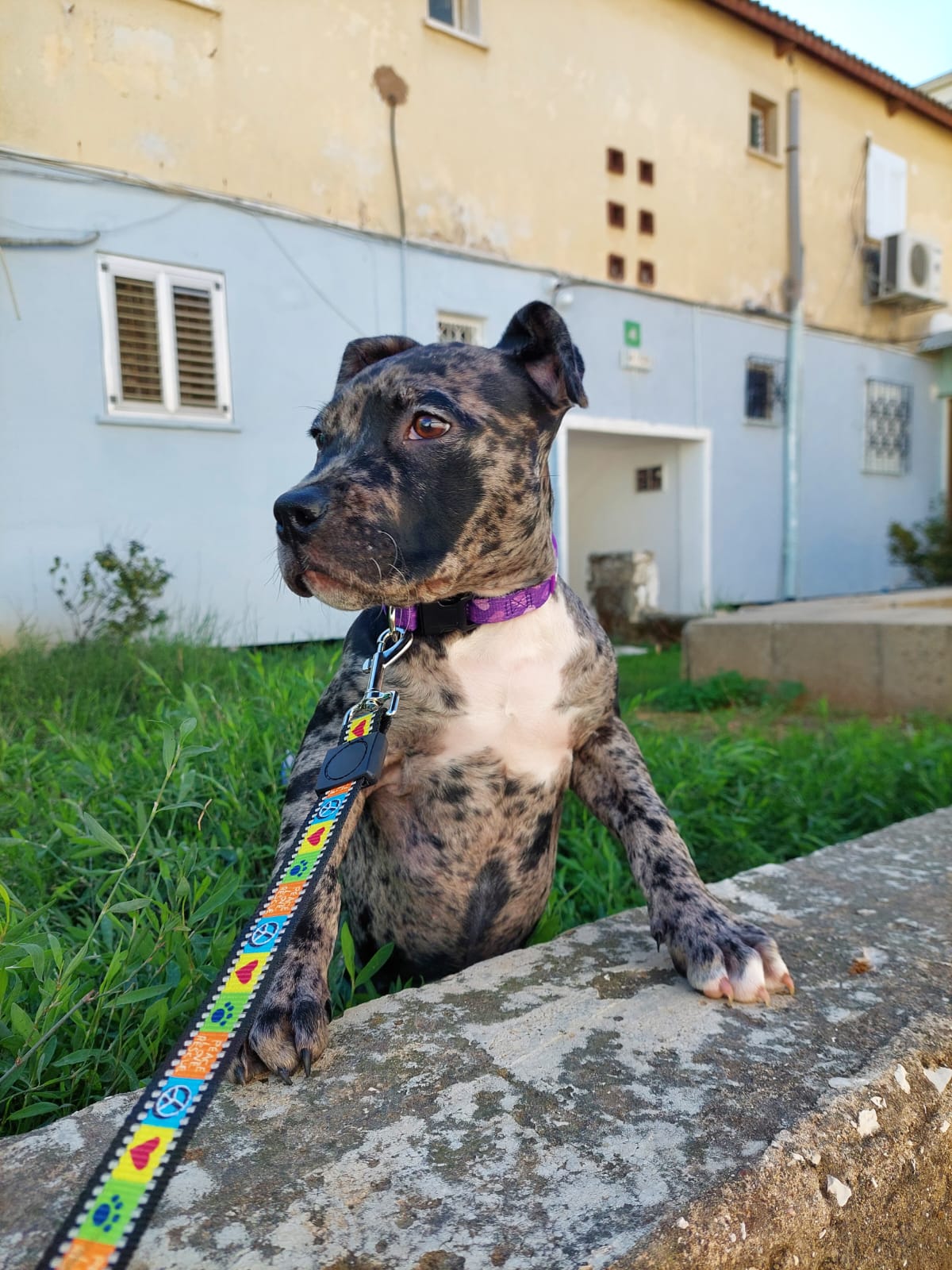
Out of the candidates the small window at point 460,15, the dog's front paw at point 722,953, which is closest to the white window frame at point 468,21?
the small window at point 460,15

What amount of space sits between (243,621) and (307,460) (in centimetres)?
176

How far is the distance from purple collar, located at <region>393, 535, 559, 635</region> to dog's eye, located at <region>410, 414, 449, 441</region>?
33cm

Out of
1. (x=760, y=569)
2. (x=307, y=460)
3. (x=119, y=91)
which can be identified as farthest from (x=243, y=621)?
(x=760, y=569)

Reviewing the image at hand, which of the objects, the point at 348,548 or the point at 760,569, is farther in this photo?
the point at 760,569

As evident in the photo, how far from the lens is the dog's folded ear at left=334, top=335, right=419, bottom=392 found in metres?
2.34

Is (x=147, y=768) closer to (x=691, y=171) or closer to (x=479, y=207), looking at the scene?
(x=479, y=207)

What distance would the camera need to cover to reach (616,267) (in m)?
11.5

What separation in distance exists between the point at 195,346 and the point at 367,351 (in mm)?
6407

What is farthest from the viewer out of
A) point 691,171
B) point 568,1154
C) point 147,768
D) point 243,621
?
point 691,171

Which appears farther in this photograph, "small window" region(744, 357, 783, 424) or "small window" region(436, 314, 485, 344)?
"small window" region(744, 357, 783, 424)

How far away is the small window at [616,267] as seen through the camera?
11.4 meters

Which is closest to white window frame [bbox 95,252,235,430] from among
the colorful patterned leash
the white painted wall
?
the white painted wall

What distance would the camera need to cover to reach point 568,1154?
1244 mm

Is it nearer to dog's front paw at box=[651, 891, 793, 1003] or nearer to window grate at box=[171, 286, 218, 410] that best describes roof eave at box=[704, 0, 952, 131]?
window grate at box=[171, 286, 218, 410]
